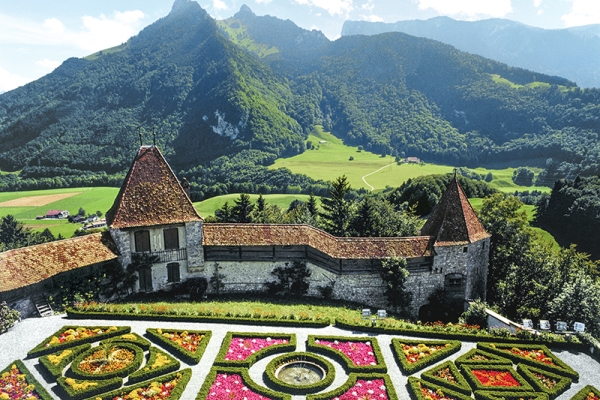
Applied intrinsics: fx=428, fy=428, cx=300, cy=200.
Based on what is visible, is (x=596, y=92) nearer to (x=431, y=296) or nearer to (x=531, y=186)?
(x=531, y=186)

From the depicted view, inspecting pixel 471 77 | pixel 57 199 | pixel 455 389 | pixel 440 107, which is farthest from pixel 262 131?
pixel 455 389

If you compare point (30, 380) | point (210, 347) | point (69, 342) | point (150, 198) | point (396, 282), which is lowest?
point (210, 347)

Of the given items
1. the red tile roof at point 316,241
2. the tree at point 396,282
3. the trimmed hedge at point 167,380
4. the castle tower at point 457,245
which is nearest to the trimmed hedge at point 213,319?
the trimmed hedge at point 167,380

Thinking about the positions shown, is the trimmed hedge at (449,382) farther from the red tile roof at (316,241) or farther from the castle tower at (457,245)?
the castle tower at (457,245)

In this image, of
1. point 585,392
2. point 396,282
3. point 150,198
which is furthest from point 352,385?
point 150,198

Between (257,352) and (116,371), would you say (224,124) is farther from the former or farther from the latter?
(116,371)

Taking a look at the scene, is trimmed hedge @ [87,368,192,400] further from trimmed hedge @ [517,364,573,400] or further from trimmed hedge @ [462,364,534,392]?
trimmed hedge @ [517,364,573,400]

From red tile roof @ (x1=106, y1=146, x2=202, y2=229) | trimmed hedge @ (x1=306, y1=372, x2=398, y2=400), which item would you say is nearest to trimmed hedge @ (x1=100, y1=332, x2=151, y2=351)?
red tile roof @ (x1=106, y1=146, x2=202, y2=229)
